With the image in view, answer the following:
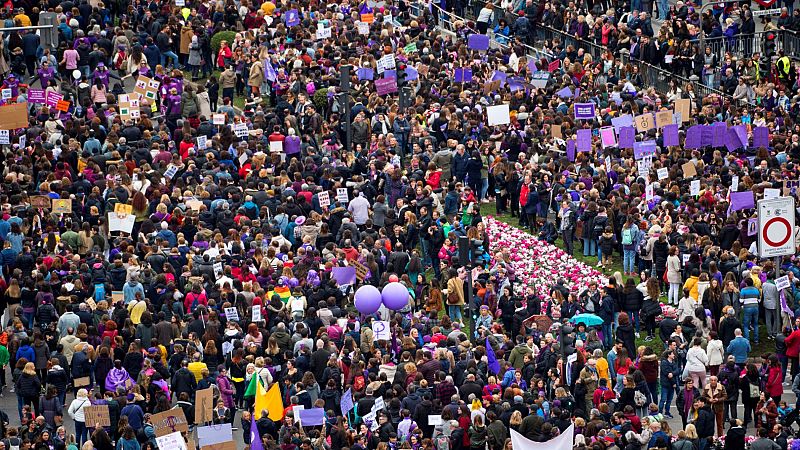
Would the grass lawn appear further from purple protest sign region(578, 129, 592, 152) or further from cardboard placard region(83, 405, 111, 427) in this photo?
cardboard placard region(83, 405, 111, 427)

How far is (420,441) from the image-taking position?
1267 inches

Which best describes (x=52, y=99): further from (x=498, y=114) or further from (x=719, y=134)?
(x=719, y=134)

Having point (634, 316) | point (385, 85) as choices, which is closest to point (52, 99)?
point (385, 85)

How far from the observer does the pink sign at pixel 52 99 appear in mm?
45656

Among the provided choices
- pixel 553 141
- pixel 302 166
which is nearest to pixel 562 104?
pixel 553 141

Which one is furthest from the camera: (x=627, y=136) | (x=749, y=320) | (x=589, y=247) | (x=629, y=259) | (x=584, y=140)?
(x=584, y=140)

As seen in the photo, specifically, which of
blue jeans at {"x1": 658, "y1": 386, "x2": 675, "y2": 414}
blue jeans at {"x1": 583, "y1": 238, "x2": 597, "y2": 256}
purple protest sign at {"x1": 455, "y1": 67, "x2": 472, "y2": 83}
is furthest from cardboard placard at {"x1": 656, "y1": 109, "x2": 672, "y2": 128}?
blue jeans at {"x1": 658, "y1": 386, "x2": 675, "y2": 414}

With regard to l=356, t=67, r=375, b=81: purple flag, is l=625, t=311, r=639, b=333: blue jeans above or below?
below

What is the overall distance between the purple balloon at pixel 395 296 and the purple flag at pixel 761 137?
11.1m

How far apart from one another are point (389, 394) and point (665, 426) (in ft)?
15.1

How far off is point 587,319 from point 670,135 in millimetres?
9350

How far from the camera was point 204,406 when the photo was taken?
33.3 meters

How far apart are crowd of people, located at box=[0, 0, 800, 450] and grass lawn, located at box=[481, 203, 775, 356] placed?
7 cm

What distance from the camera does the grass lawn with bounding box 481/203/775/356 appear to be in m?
38.0
